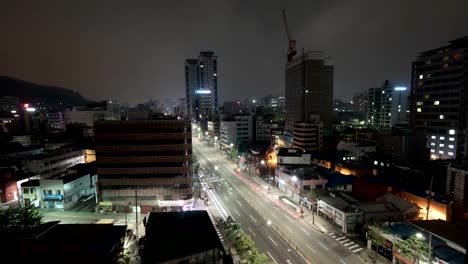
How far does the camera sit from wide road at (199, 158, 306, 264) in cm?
3778

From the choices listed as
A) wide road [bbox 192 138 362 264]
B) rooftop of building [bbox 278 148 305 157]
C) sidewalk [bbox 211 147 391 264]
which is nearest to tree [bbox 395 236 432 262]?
sidewalk [bbox 211 147 391 264]

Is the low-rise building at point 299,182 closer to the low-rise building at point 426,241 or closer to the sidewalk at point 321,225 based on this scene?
the sidewalk at point 321,225

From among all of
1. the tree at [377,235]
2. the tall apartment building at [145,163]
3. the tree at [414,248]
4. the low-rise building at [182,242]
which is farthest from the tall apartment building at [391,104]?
the low-rise building at [182,242]

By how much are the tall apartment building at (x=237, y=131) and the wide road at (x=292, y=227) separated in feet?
154

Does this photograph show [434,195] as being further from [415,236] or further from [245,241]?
[245,241]

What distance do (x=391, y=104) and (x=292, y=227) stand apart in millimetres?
142644

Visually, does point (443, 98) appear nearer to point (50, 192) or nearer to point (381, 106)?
point (381, 106)

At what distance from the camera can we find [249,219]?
1980 inches

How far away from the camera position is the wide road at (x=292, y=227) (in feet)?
121

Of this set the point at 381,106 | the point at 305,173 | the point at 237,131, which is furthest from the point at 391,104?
the point at 305,173

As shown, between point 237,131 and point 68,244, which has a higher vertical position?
point 237,131

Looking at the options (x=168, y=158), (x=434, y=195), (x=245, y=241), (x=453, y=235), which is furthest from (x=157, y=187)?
(x=434, y=195)

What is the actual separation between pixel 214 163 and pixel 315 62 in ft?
257

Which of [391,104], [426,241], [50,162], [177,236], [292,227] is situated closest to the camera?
[177,236]
